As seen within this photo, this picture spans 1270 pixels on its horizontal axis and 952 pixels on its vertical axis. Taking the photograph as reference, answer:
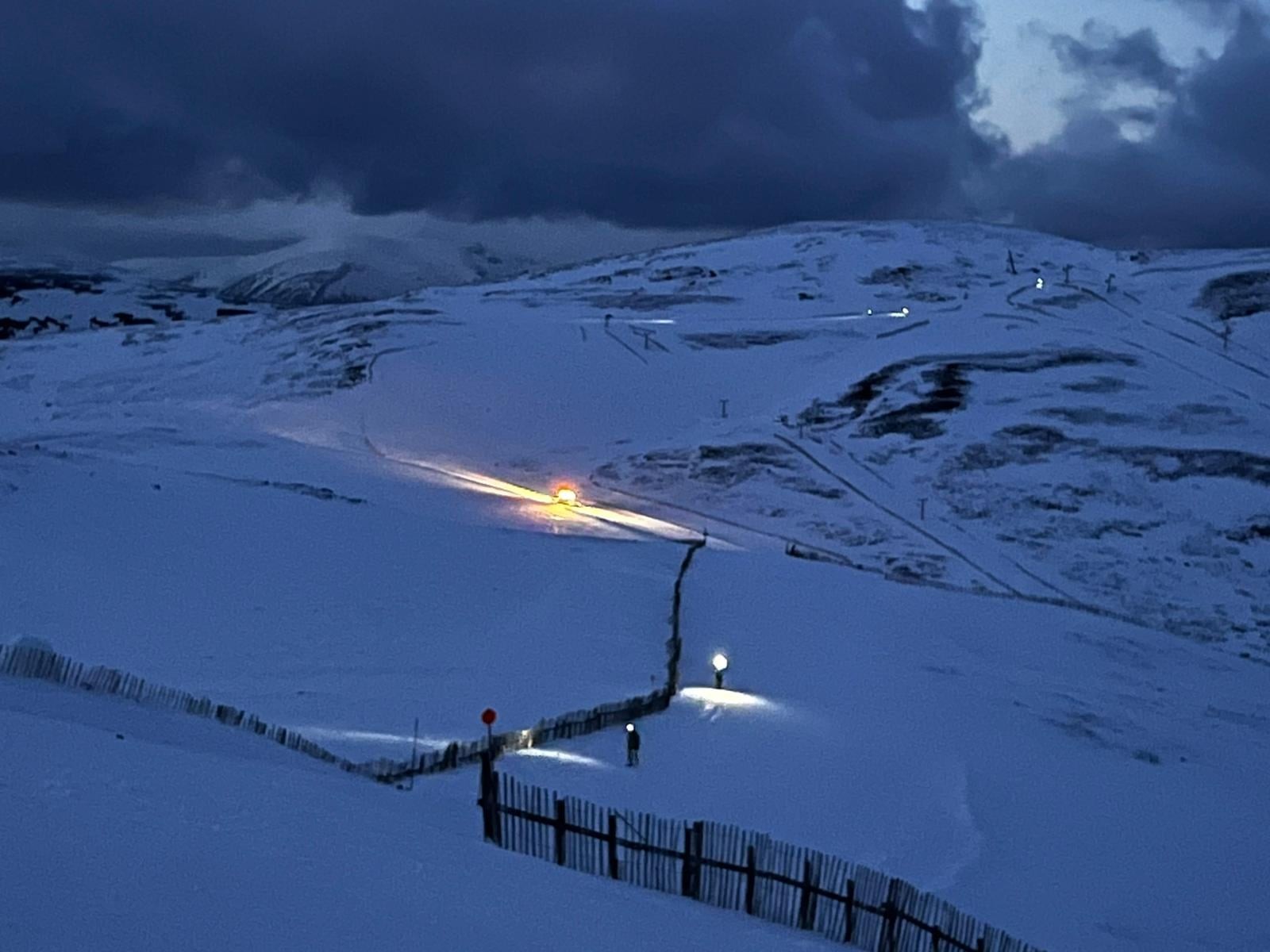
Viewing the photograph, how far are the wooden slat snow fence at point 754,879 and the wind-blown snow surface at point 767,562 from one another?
114 centimetres

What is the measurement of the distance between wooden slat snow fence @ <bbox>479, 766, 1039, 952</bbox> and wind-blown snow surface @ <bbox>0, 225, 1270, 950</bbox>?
1145 mm

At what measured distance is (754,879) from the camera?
38.3 feet

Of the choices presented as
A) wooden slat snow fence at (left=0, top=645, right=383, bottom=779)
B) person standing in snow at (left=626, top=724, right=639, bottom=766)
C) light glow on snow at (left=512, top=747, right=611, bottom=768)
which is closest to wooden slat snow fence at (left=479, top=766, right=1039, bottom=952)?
wooden slat snow fence at (left=0, top=645, right=383, bottom=779)

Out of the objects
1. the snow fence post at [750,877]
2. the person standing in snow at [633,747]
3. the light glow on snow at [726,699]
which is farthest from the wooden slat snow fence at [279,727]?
the snow fence post at [750,877]

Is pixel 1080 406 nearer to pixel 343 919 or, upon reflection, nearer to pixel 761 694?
pixel 761 694

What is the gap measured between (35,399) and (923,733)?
2855 inches

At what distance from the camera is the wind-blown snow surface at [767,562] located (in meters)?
18.0

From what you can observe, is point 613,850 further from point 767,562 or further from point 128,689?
point 767,562

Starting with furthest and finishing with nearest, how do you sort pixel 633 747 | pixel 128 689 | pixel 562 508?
pixel 562 508 < pixel 633 747 < pixel 128 689

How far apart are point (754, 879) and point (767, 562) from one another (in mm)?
26729

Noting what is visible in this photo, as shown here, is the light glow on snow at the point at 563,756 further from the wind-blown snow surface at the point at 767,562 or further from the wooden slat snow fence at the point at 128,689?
the wooden slat snow fence at the point at 128,689

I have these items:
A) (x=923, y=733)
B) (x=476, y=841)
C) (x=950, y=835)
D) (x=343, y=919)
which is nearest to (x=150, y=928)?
(x=343, y=919)

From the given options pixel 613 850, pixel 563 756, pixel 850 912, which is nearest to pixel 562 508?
pixel 563 756

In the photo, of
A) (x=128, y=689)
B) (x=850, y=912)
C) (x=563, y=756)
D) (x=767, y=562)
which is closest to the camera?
(x=850, y=912)
